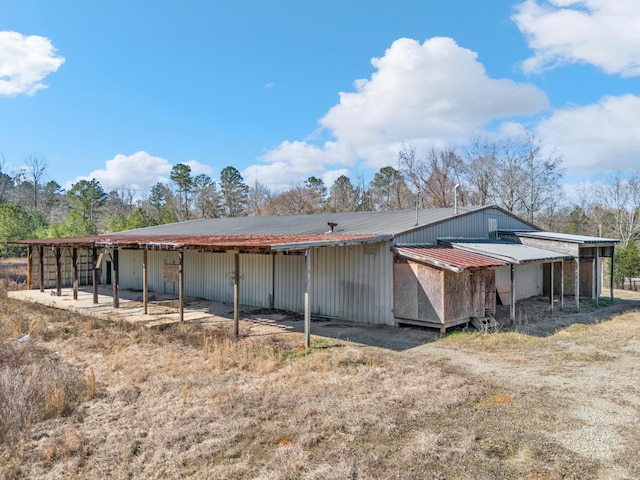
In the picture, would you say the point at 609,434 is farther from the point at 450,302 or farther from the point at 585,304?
the point at 585,304

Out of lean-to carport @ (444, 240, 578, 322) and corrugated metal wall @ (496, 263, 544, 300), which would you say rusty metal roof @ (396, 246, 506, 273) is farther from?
corrugated metal wall @ (496, 263, 544, 300)

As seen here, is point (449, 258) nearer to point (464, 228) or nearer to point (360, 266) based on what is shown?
point (360, 266)

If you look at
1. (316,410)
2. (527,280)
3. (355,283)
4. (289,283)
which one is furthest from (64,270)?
(527,280)

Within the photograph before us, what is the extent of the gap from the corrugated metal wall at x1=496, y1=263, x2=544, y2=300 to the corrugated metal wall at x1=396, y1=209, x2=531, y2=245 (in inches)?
67.4

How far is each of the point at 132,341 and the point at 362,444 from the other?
21.8ft

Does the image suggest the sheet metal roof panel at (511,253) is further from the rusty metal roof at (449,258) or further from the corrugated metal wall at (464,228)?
the corrugated metal wall at (464,228)

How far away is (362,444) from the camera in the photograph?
16.2ft

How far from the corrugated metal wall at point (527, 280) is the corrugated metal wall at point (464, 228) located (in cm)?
171

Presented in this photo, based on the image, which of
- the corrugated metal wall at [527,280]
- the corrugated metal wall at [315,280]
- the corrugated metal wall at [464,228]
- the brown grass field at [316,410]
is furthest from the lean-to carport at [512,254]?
the corrugated metal wall at [315,280]

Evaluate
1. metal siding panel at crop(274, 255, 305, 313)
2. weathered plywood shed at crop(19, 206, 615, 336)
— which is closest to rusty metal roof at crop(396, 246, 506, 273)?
weathered plywood shed at crop(19, 206, 615, 336)

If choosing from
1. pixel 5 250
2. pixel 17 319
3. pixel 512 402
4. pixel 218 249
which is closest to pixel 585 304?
pixel 512 402

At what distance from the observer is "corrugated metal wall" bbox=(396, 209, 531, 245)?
40.5ft

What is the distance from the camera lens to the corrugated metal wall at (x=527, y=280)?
53.6 ft

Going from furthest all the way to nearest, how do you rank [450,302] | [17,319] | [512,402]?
[17,319] < [450,302] < [512,402]
